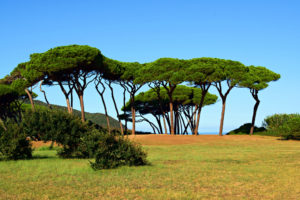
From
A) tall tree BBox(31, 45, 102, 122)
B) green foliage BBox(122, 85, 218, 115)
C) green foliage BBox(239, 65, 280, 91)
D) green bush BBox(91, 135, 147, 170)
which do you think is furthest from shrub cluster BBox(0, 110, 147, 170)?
green foliage BBox(122, 85, 218, 115)

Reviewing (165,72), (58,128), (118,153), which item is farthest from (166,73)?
(118,153)

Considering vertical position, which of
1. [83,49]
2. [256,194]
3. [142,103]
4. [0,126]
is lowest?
[256,194]

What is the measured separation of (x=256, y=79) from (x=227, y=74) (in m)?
4.13

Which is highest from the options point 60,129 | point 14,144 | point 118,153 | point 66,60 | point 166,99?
point 66,60

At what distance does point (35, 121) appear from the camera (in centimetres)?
1869

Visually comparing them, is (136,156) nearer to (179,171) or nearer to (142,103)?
(179,171)

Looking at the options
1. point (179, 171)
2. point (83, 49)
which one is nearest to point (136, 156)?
point (179, 171)

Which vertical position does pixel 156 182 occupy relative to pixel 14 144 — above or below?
below

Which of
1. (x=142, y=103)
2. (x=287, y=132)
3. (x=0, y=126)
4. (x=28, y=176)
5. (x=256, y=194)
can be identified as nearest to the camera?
(x=256, y=194)

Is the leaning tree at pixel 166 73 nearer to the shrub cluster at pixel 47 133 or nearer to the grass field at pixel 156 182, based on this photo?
the shrub cluster at pixel 47 133

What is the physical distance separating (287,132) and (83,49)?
24.8 metres

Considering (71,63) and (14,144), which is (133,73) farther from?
(14,144)

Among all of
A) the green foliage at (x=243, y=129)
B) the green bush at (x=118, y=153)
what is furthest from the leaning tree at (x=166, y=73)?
the green bush at (x=118, y=153)

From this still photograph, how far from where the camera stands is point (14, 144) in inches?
699
